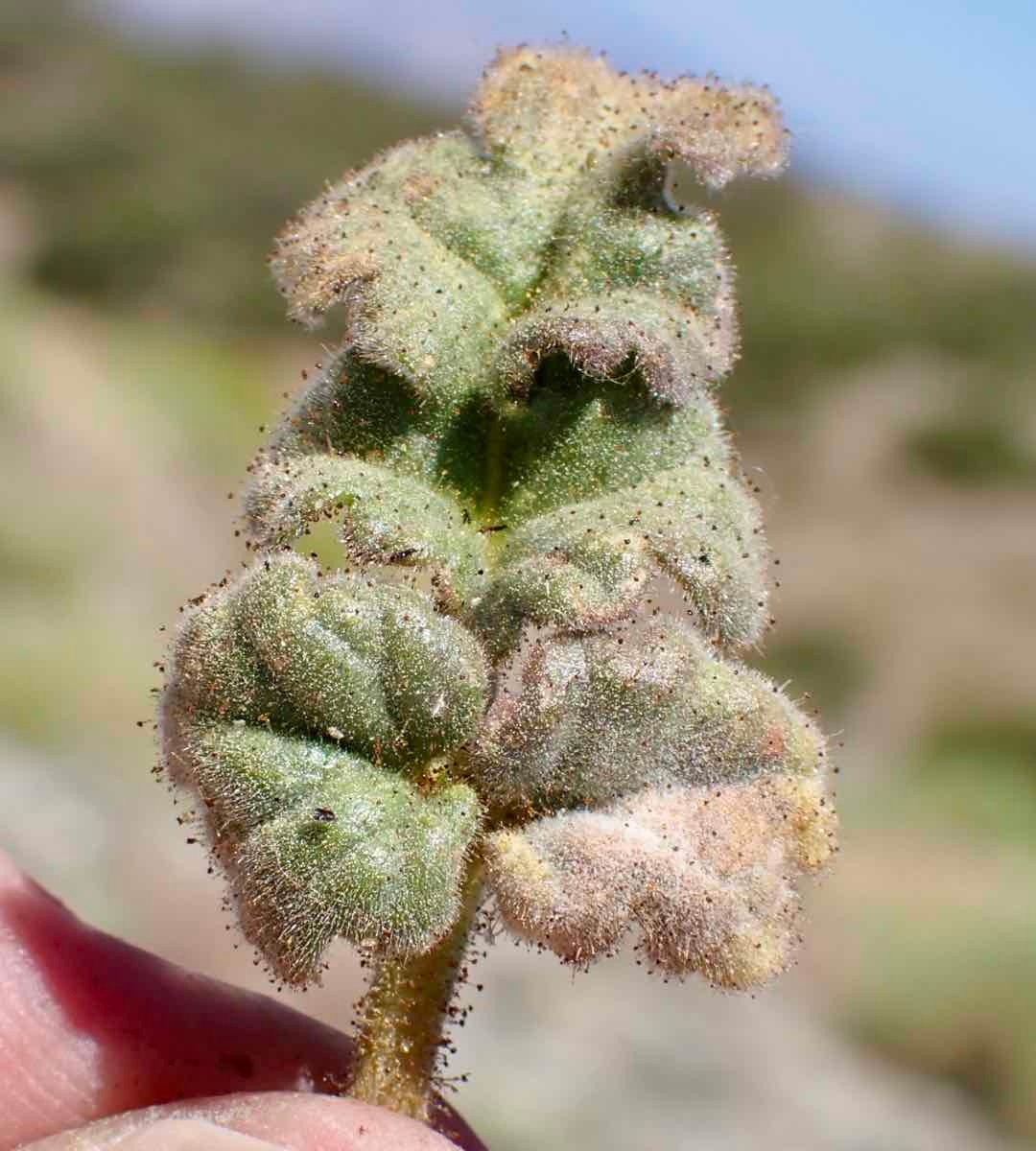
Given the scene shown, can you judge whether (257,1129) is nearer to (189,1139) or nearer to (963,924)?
(189,1139)

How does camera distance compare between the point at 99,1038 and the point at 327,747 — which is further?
the point at 99,1038

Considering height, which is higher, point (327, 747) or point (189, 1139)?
point (327, 747)

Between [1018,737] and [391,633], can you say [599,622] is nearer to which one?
[391,633]

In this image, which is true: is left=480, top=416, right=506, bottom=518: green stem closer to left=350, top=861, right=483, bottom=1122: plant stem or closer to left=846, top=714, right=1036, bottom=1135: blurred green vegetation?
left=350, top=861, right=483, bottom=1122: plant stem

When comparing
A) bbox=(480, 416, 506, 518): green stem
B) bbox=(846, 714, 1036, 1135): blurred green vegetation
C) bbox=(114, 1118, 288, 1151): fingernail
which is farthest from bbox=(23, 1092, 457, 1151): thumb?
bbox=(846, 714, 1036, 1135): blurred green vegetation

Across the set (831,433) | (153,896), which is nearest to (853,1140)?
(153,896)

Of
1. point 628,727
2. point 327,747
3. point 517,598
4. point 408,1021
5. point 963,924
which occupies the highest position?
point 963,924

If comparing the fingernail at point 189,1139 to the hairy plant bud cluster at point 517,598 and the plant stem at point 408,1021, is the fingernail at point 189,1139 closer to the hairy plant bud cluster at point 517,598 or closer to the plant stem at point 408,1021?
the plant stem at point 408,1021

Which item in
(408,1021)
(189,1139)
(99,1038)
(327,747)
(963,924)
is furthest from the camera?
(963,924)

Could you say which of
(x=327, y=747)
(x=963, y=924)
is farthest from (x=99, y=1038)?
(x=963, y=924)
